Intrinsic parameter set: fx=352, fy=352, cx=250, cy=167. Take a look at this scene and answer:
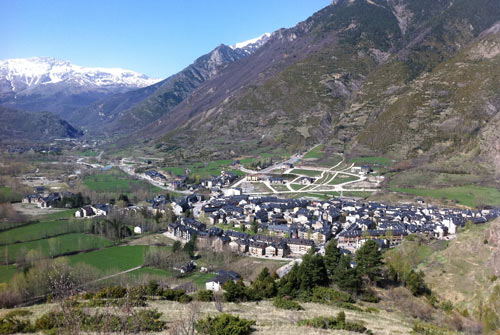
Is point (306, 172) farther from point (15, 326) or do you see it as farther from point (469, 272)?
point (15, 326)

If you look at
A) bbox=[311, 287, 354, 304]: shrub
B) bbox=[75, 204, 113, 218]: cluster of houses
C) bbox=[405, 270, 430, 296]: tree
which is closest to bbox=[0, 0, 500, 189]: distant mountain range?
bbox=[405, 270, 430, 296]: tree

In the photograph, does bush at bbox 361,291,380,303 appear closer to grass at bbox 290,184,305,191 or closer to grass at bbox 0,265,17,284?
grass at bbox 0,265,17,284

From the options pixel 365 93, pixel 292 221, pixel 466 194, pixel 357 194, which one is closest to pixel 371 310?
pixel 292 221

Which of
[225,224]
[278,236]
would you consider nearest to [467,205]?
[278,236]

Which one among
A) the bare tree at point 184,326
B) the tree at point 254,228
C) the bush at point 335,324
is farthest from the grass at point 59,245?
the bush at point 335,324

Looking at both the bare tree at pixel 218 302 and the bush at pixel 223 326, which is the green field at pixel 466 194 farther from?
the bush at pixel 223 326

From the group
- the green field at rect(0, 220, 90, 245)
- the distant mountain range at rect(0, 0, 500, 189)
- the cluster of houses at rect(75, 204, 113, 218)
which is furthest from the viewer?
the distant mountain range at rect(0, 0, 500, 189)
